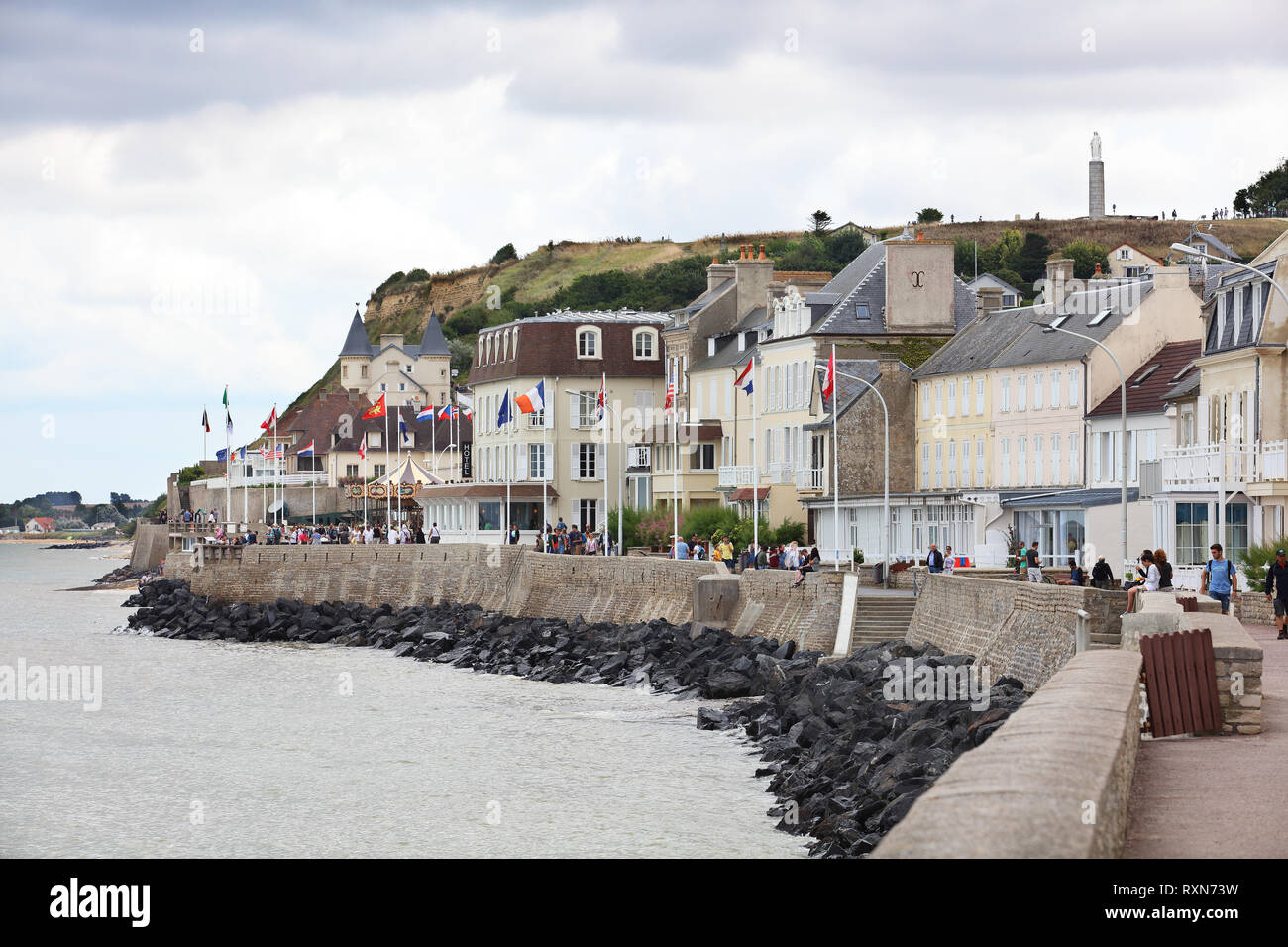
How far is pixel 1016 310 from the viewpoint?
66812 mm

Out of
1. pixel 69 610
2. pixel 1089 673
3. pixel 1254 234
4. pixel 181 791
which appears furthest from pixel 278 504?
pixel 1089 673

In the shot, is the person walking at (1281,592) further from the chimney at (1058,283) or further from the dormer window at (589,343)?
the dormer window at (589,343)

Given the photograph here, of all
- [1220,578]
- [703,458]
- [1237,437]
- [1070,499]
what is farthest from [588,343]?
[1220,578]

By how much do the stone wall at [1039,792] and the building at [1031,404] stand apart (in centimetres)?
3976

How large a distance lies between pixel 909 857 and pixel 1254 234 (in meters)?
143

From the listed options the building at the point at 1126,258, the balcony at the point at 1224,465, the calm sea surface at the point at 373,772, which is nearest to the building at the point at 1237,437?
the balcony at the point at 1224,465

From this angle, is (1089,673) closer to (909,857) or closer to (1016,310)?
(909,857)

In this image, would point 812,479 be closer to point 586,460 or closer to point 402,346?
point 586,460

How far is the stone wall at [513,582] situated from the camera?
45.3 meters

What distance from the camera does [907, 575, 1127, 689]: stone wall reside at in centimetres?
2769

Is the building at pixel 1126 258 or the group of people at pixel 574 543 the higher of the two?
the building at pixel 1126 258

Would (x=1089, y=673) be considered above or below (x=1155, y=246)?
below

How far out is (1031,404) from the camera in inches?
2386

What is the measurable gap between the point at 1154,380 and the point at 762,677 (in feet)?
72.3
